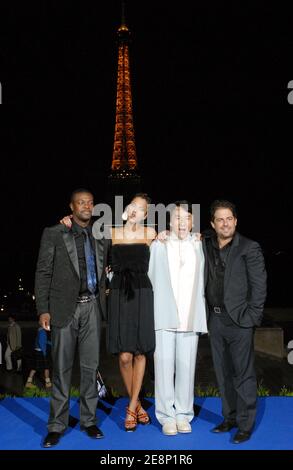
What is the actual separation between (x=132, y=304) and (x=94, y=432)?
42.9 inches

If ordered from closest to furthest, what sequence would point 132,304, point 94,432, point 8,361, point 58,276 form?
1. point 94,432
2. point 58,276
3. point 132,304
4. point 8,361

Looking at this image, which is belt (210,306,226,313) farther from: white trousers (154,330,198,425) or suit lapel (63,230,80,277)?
suit lapel (63,230,80,277)

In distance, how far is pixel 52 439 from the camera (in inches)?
187

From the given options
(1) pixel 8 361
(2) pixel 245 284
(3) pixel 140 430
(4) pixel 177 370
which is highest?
(2) pixel 245 284

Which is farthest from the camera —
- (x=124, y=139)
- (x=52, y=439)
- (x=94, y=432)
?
(x=124, y=139)

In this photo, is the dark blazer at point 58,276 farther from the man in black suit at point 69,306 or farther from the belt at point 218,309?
the belt at point 218,309

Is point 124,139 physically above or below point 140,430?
above

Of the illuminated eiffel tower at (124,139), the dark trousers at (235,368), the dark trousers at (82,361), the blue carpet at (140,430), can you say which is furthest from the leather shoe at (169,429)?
the illuminated eiffel tower at (124,139)

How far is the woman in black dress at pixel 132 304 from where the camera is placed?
5.10 meters

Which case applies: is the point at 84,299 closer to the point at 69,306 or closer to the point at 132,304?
the point at 69,306

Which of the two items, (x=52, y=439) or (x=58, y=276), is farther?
(x=58, y=276)

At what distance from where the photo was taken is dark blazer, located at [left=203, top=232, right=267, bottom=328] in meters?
4.90

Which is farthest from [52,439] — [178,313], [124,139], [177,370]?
[124,139]
